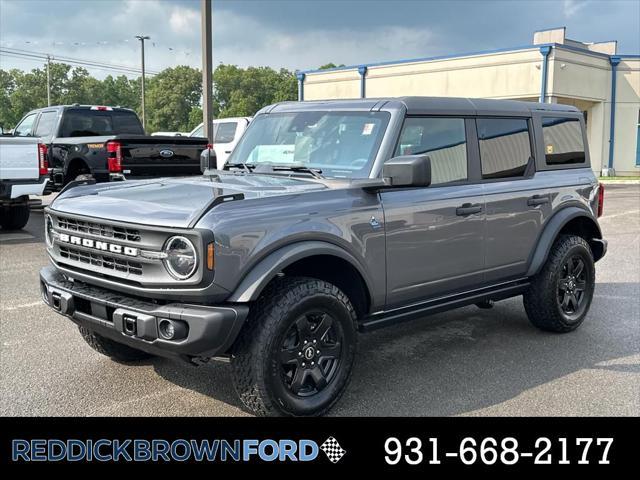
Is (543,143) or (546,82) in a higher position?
(546,82)

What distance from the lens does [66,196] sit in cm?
430

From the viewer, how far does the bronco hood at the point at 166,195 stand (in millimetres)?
3504

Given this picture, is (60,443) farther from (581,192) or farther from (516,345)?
(581,192)

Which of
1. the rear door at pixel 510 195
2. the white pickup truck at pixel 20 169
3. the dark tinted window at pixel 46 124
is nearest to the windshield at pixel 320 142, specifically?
the rear door at pixel 510 195

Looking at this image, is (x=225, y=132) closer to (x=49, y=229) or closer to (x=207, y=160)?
(x=207, y=160)

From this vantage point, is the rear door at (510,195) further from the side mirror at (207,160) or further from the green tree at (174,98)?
the green tree at (174,98)

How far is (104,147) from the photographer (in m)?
11.4

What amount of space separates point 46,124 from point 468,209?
11020mm

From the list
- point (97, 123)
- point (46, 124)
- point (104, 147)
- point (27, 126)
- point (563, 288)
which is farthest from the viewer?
point (27, 126)

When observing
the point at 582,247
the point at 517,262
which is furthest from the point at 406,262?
the point at 582,247

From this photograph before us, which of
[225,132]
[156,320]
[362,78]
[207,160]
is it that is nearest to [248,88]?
[362,78]

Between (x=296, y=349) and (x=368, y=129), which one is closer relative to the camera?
(x=296, y=349)

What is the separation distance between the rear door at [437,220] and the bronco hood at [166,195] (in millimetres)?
644

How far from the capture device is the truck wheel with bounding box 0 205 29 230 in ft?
37.2
